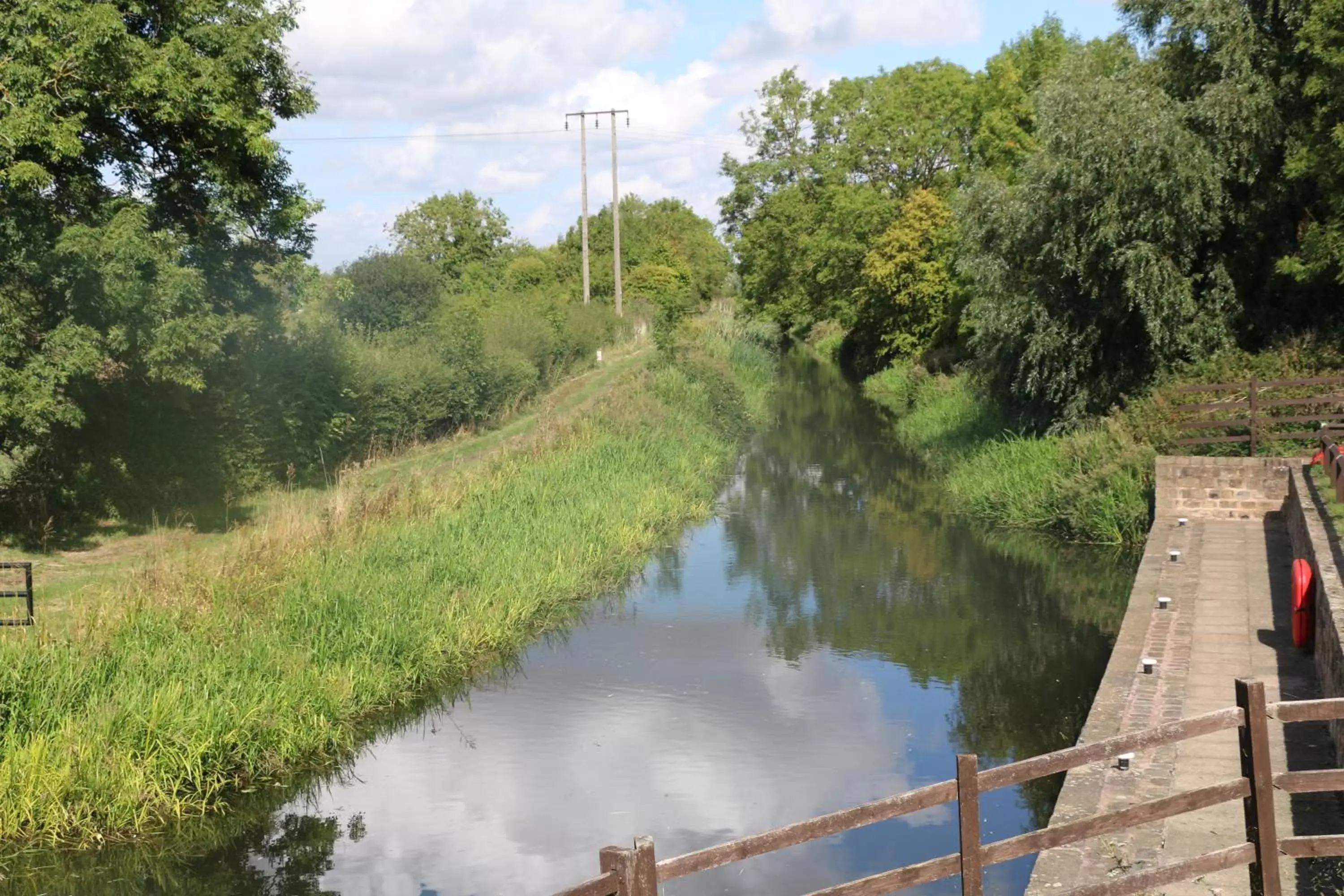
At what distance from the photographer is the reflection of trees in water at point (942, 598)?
518 inches

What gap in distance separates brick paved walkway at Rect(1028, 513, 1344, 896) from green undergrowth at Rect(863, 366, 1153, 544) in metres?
3.66

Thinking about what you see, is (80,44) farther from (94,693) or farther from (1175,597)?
(1175,597)

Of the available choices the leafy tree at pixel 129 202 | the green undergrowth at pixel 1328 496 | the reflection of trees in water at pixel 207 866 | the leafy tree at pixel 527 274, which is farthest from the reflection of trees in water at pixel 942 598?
the leafy tree at pixel 527 274

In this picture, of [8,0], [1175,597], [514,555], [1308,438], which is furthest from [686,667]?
[8,0]

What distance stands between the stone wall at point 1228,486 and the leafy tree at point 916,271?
2460 centimetres

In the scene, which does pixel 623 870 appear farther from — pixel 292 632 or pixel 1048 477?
pixel 1048 477

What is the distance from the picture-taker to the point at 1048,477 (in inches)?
895

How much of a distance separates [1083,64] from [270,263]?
15566mm

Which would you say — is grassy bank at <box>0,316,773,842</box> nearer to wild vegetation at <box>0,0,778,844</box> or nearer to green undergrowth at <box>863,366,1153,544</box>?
wild vegetation at <box>0,0,778,844</box>

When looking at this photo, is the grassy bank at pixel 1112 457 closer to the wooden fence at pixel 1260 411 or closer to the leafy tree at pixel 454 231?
the wooden fence at pixel 1260 411

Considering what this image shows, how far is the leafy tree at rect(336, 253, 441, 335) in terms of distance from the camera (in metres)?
42.1

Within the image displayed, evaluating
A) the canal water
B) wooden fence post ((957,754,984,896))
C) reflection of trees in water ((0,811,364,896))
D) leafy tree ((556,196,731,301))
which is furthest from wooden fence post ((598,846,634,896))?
leafy tree ((556,196,731,301))

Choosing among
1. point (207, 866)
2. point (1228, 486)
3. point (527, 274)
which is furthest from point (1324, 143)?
point (527, 274)

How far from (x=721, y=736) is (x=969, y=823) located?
6.77m
